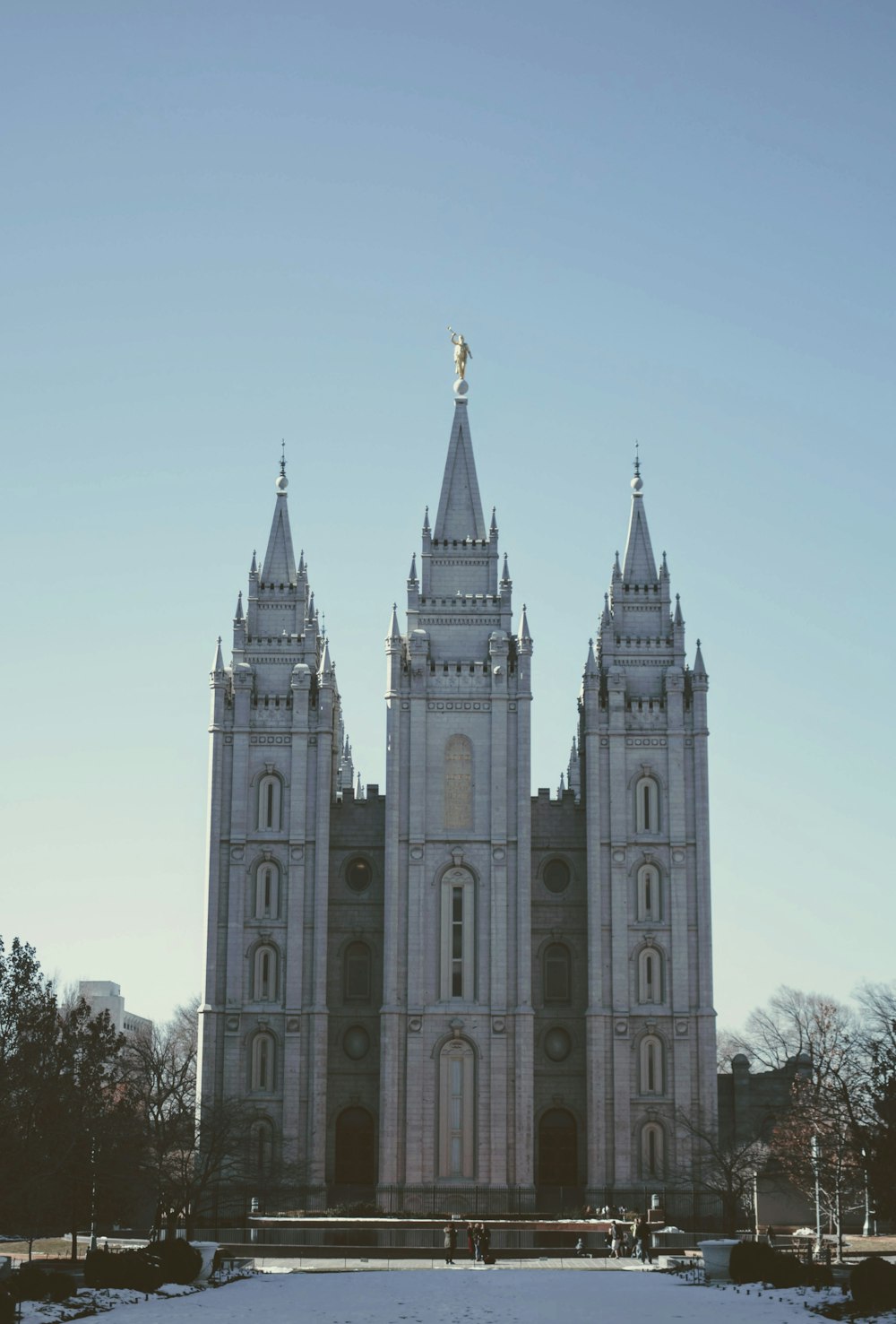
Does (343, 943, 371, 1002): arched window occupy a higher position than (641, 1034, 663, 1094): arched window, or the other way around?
(343, 943, 371, 1002): arched window

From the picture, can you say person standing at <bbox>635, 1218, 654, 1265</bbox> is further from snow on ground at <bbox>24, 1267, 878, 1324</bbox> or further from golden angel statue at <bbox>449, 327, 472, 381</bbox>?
golden angel statue at <bbox>449, 327, 472, 381</bbox>

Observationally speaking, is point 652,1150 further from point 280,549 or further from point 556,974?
point 280,549

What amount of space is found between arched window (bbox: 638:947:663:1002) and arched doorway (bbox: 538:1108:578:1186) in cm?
605

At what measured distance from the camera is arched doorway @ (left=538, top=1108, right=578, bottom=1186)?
8012cm

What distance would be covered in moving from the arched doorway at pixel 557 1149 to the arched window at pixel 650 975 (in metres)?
6.05

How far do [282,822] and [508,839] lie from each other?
982 centimetres

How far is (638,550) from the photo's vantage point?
8738 cm

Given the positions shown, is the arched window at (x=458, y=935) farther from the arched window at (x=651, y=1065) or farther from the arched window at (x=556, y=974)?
the arched window at (x=651, y=1065)

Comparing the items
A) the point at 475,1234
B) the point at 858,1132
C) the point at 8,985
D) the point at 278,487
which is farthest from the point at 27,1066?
the point at 278,487

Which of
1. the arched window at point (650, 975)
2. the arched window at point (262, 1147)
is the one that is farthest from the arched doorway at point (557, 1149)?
the arched window at point (262, 1147)

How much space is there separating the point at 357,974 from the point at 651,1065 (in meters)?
13.1

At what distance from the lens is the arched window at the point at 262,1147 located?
7738 centimetres

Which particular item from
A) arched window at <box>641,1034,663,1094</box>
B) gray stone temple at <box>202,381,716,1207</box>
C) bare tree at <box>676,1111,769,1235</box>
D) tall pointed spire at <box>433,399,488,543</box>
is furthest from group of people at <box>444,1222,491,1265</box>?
tall pointed spire at <box>433,399,488,543</box>

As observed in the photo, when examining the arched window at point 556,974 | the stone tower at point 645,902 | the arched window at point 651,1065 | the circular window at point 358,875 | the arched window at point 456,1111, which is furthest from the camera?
the circular window at point 358,875
